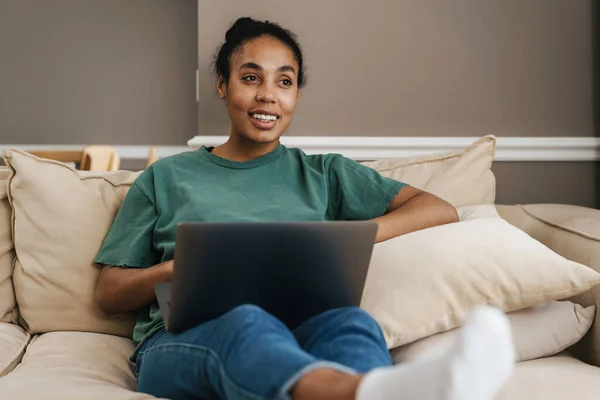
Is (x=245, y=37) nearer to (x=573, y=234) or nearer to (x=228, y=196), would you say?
(x=228, y=196)

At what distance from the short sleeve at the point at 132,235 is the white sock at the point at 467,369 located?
0.80 metres

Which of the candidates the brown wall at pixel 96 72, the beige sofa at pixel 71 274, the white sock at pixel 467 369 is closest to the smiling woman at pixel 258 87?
the beige sofa at pixel 71 274

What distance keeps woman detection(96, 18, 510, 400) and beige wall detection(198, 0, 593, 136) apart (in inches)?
13.7

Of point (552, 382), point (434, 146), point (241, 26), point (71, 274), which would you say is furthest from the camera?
point (434, 146)

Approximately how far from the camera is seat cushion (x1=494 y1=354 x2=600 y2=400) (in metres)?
1.07

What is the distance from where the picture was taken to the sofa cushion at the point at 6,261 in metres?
1.57

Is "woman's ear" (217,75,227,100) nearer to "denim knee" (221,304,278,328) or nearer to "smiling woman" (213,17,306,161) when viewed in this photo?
"smiling woman" (213,17,306,161)

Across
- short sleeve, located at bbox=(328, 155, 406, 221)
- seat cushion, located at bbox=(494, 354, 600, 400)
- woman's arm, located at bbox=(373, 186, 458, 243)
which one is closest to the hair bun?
short sleeve, located at bbox=(328, 155, 406, 221)

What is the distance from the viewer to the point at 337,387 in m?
0.77

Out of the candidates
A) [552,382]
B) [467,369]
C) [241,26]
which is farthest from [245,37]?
[467,369]

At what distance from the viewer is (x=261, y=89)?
1.56 meters

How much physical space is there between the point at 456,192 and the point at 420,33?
0.62 metres

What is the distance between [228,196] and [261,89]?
254 millimetres

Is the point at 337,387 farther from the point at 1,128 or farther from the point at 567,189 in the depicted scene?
the point at 1,128
